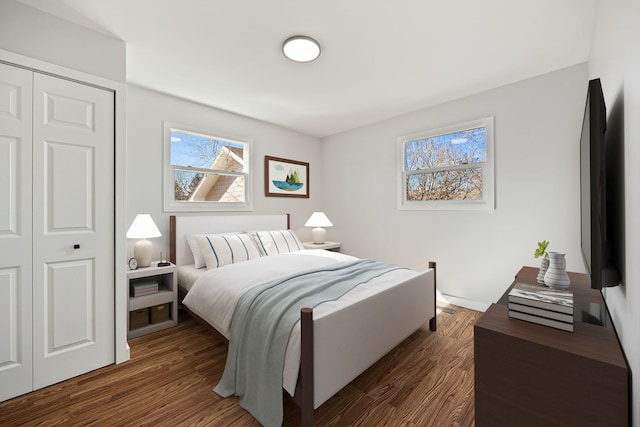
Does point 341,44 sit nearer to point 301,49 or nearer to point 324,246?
point 301,49

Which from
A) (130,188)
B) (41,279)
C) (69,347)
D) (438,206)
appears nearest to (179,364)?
(69,347)

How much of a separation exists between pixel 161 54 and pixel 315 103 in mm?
1676

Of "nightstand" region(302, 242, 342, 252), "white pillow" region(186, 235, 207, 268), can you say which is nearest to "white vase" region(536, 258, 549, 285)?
"nightstand" region(302, 242, 342, 252)

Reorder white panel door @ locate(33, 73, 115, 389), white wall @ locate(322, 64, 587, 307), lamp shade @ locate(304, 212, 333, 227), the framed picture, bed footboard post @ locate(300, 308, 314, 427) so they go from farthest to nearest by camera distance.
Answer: lamp shade @ locate(304, 212, 333, 227), the framed picture, white wall @ locate(322, 64, 587, 307), white panel door @ locate(33, 73, 115, 389), bed footboard post @ locate(300, 308, 314, 427)

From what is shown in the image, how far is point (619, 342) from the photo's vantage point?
1.09 meters

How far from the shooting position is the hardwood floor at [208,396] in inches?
62.5

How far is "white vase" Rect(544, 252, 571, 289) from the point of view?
175 cm

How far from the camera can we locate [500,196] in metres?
2.96

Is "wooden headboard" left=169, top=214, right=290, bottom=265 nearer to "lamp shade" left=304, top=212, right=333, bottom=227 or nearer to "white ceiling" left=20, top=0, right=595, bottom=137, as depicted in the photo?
"lamp shade" left=304, top=212, right=333, bottom=227

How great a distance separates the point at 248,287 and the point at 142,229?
1.38 metres

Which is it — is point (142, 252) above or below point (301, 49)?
below

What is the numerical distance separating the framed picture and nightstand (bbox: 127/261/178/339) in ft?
5.96

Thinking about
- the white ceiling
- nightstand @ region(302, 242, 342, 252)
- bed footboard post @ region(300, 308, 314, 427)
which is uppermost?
the white ceiling

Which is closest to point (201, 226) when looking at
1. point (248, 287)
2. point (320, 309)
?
point (248, 287)
